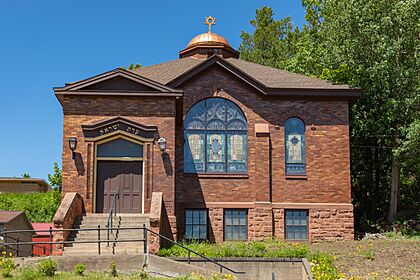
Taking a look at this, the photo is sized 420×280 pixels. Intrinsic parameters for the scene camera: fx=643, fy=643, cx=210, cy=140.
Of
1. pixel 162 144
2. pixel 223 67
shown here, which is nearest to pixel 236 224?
pixel 162 144

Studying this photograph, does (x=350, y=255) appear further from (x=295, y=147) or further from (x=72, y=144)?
(x=72, y=144)

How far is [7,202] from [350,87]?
1968cm

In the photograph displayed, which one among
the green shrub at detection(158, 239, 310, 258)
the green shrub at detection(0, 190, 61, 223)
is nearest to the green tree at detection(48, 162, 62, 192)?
the green shrub at detection(0, 190, 61, 223)

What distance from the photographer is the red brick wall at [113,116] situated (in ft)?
72.7

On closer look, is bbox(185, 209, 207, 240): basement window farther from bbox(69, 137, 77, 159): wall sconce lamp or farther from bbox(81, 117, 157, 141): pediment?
bbox(69, 137, 77, 159): wall sconce lamp

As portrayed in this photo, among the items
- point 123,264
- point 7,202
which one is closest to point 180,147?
point 123,264

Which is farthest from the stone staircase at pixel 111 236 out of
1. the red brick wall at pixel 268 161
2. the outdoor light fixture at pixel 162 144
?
the red brick wall at pixel 268 161

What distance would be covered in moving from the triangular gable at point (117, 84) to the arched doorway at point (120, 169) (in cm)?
182

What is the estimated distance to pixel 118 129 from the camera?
22.6m

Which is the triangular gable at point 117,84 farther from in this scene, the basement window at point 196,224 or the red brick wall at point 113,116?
the basement window at point 196,224

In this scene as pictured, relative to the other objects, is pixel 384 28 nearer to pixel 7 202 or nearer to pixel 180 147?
pixel 180 147

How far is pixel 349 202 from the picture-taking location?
2550 cm

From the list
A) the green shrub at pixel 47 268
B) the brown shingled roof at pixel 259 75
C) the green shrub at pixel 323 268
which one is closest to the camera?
the green shrub at pixel 47 268

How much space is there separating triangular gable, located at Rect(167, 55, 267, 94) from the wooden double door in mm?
4498
